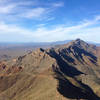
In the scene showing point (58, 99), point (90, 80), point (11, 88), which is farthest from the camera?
point (90, 80)

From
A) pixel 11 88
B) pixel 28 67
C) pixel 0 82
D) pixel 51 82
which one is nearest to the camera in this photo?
pixel 51 82

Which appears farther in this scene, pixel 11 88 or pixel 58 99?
pixel 11 88

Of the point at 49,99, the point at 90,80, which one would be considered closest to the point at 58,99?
the point at 49,99

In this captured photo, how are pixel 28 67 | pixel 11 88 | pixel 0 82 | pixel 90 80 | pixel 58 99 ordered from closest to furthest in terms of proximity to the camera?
pixel 58 99 < pixel 11 88 < pixel 0 82 < pixel 90 80 < pixel 28 67

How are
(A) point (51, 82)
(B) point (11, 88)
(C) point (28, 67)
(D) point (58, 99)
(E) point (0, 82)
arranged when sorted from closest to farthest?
1. (D) point (58, 99)
2. (A) point (51, 82)
3. (B) point (11, 88)
4. (E) point (0, 82)
5. (C) point (28, 67)

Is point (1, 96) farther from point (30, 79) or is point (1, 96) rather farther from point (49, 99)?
point (49, 99)

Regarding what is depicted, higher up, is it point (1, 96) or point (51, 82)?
point (51, 82)

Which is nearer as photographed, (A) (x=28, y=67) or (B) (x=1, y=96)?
(B) (x=1, y=96)

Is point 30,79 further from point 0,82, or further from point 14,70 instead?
point 14,70

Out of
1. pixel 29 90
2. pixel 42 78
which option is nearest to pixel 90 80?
pixel 42 78
